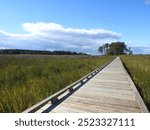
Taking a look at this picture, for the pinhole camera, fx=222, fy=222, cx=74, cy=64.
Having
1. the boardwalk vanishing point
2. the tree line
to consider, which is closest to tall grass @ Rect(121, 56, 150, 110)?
the boardwalk vanishing point

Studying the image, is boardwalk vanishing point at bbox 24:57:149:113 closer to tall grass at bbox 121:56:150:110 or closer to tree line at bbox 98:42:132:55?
tall grass at bbox 121:56:150:110

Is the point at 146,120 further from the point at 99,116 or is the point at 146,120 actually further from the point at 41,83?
the point at 41,83

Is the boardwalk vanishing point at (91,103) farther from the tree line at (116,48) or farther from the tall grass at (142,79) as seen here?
the tree line at (116,48)

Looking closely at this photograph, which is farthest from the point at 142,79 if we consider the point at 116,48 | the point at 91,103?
the point at 116,48

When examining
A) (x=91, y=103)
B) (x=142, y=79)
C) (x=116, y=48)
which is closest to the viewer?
(x=91, y=103)

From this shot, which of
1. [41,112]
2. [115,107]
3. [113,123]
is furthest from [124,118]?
[41,112]

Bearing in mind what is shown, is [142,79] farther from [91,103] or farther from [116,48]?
[116,48]

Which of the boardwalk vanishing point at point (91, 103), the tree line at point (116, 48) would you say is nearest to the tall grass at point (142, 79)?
the boardwalk vanishing point at point (91, 103)

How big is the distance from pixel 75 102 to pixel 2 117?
1.87 meters

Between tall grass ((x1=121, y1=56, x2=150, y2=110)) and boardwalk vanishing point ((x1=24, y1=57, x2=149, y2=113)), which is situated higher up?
tall grass ((x1=121, y1=56, x2=150, y2=110))

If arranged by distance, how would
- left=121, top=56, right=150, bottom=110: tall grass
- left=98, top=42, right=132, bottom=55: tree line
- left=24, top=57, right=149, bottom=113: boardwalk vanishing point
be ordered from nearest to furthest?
left=24, top=57, right=149, bottom=113: boardwalk vanishing point, left=121, top=56, right=150, bottom=110: tall grass, left=98, top=42, right=132, bottom=55: tree line

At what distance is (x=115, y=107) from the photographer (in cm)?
532

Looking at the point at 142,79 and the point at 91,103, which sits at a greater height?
the point at 142,79

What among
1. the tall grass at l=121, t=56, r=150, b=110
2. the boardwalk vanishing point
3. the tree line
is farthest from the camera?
the tree line
